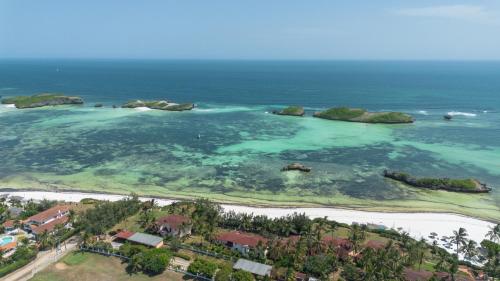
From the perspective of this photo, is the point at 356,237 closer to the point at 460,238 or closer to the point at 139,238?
the point at 460,238

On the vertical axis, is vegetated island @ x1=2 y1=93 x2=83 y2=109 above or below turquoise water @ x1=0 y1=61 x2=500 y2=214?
above

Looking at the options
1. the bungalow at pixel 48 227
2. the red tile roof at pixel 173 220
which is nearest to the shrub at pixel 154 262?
the red tile roof at pixel 173 220

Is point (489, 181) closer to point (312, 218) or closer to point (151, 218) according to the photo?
point (312, 218)

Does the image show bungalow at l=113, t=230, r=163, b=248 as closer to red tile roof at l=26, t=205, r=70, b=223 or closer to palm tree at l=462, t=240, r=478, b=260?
red tile roof at l=26, t=205, r=70, b=223

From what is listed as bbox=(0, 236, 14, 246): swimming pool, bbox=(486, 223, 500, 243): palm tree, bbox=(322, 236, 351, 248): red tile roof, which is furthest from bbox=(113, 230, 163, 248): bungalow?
bbox=(486, 223, 500, 243): palm tree

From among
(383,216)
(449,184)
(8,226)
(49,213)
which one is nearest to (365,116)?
(449,184)
